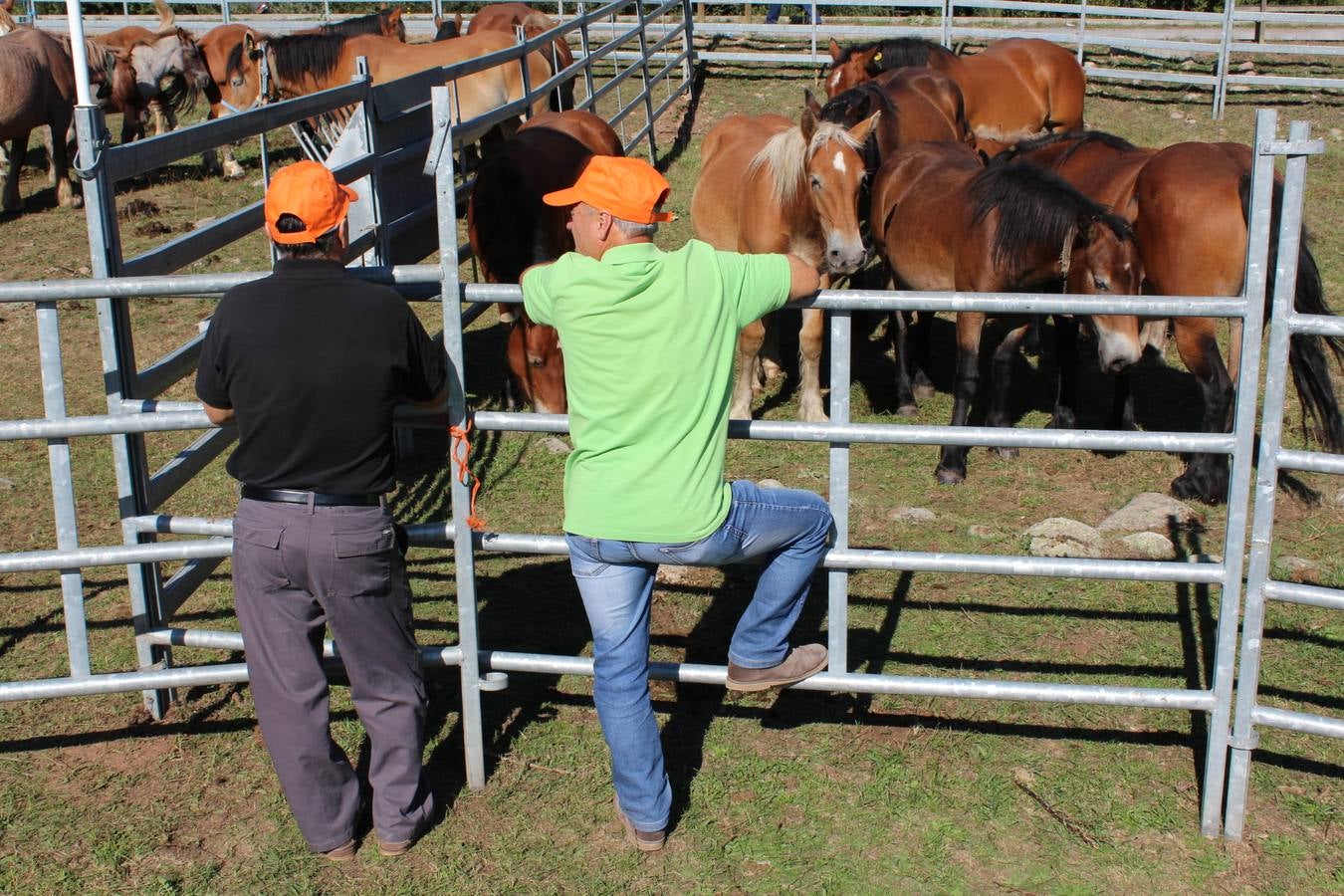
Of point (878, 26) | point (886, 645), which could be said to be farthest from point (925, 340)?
point (878, 26)

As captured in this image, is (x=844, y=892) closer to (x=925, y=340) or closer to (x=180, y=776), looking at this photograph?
(x=180, y=776)

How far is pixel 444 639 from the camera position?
4715mm

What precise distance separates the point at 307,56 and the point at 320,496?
12044mm

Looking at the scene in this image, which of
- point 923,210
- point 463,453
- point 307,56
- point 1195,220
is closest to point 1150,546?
point 1195,220

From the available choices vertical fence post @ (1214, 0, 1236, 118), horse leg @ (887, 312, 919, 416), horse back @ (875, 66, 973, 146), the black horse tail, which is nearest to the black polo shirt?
the black horse tail

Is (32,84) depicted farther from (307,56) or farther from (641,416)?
(641,416)

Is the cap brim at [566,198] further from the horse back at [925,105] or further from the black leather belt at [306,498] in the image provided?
the horse back at [925,105]

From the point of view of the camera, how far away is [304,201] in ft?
10.2

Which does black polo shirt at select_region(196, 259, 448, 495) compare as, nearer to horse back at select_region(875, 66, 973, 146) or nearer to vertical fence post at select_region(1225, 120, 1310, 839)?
vertical fence post at select_region(1225, 120, 1310, 839)

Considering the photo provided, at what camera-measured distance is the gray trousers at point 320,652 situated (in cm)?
323

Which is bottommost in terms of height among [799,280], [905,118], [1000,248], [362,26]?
[1000,248]

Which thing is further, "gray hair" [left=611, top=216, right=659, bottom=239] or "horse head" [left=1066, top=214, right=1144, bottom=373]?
"horse head" [left=1066, top=214, right=1144, bottom=373]

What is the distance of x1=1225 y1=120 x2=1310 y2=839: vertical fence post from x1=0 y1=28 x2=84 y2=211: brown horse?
12.2 metres

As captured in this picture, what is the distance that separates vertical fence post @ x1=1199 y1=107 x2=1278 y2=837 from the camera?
3170 mm
